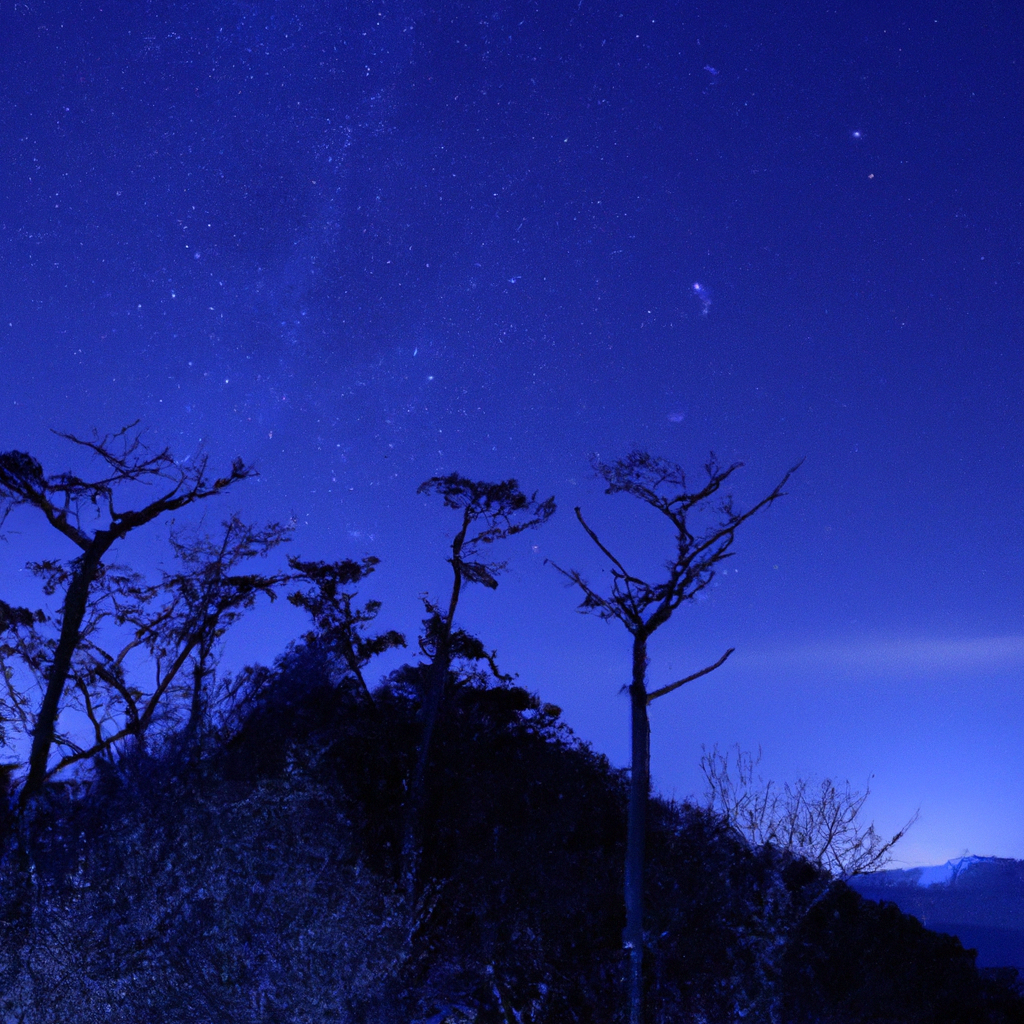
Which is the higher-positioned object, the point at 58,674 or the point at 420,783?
the point at 58,674

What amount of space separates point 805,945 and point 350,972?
1379 centimetres

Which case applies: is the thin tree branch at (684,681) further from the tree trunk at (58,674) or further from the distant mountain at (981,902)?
the distant mountain at (981,902)

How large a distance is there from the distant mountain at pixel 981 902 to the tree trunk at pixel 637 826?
108m

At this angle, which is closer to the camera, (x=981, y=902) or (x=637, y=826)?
(x=637, y=826)

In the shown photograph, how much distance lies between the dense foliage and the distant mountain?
101 meters

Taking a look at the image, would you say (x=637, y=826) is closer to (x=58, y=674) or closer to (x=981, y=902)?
(x=58, y=674)

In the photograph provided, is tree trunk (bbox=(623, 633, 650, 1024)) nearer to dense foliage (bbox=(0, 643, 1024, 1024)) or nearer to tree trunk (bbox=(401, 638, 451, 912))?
dense foliage (bbox=(0, 643, 1024, 1024))

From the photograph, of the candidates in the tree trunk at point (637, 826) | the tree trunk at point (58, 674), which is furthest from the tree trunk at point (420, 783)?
the tree trunk at point (58, 674)

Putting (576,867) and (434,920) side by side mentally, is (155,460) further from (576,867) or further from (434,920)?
(576,867)

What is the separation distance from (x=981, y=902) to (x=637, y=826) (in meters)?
144

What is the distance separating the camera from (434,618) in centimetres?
2697

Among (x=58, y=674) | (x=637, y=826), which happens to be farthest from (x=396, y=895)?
(x=58, y=674)

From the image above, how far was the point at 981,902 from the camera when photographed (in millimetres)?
131250

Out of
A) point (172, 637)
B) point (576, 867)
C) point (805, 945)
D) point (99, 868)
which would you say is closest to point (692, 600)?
point (576, 867)
